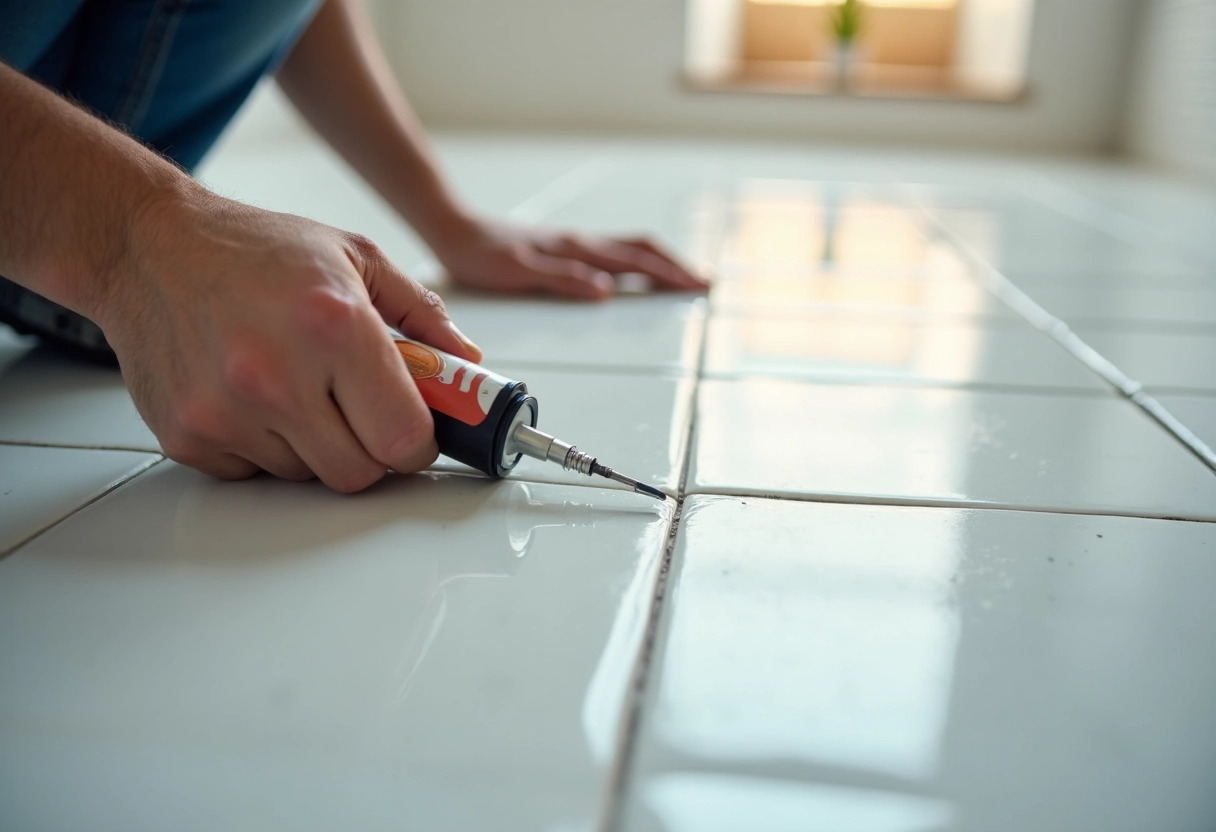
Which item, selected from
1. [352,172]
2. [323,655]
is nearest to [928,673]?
[323,655]

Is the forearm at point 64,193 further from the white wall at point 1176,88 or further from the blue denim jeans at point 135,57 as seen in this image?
the white wall at point 1176,88

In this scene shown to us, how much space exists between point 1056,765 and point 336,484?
418mm

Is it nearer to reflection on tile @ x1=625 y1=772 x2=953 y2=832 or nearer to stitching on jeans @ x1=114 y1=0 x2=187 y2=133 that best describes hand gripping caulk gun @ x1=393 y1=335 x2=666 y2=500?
reflection on tile @ x1=625 y1=772 x2=953 y2=832

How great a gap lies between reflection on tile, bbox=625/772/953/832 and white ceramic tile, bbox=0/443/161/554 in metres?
0.40

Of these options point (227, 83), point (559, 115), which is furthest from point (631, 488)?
point (559, 115)

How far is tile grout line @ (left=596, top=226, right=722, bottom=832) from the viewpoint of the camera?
385 millimetres

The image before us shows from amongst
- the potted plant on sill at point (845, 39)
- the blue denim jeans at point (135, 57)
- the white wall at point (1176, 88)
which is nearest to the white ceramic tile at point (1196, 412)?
the blue denim jeans at point (135, 57)

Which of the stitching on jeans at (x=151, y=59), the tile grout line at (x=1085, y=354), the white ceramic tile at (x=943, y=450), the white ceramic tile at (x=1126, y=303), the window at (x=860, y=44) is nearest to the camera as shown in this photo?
the white ceramic tile at (x=943, y=450)

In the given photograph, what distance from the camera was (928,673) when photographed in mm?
473

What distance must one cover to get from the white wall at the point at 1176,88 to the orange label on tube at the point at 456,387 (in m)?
3.08

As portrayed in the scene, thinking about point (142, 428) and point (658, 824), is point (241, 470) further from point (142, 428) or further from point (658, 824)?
point (658, 824)

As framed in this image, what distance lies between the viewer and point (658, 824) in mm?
375

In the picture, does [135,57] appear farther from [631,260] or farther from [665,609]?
[665,609]

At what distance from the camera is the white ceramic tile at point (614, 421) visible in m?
0.69
